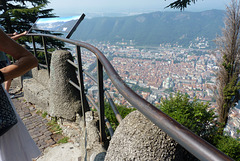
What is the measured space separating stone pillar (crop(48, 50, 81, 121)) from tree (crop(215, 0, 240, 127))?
6.53m

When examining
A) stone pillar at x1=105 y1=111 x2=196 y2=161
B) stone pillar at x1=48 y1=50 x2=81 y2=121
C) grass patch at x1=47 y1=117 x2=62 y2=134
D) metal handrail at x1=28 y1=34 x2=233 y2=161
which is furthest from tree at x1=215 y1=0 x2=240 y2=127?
metal handrail at x1=28 y1=34 x2=233 y2=161

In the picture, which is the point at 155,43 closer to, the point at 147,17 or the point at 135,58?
the point at 135,58

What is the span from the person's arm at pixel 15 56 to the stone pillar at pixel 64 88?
1841 millimetres

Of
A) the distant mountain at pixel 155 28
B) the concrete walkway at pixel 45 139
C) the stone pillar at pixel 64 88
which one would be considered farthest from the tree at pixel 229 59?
the distant mountain at pixel 155 28

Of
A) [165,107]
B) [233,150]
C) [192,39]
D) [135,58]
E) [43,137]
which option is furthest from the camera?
[192,39]

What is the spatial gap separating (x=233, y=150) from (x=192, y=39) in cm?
8709

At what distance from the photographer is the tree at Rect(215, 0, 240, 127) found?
724cm

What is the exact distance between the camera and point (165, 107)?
371 centimetres

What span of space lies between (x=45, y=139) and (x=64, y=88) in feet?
2.88

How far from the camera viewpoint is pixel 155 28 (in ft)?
351

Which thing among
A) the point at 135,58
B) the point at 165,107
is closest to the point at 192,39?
the point at 135,58

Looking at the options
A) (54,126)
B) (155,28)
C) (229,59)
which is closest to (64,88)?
(54,126)

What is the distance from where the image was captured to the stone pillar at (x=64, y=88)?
2896 millimetres

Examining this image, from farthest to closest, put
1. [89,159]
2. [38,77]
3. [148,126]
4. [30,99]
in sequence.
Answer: [38,77] → [30,99] → [89,159] → [148,126]
